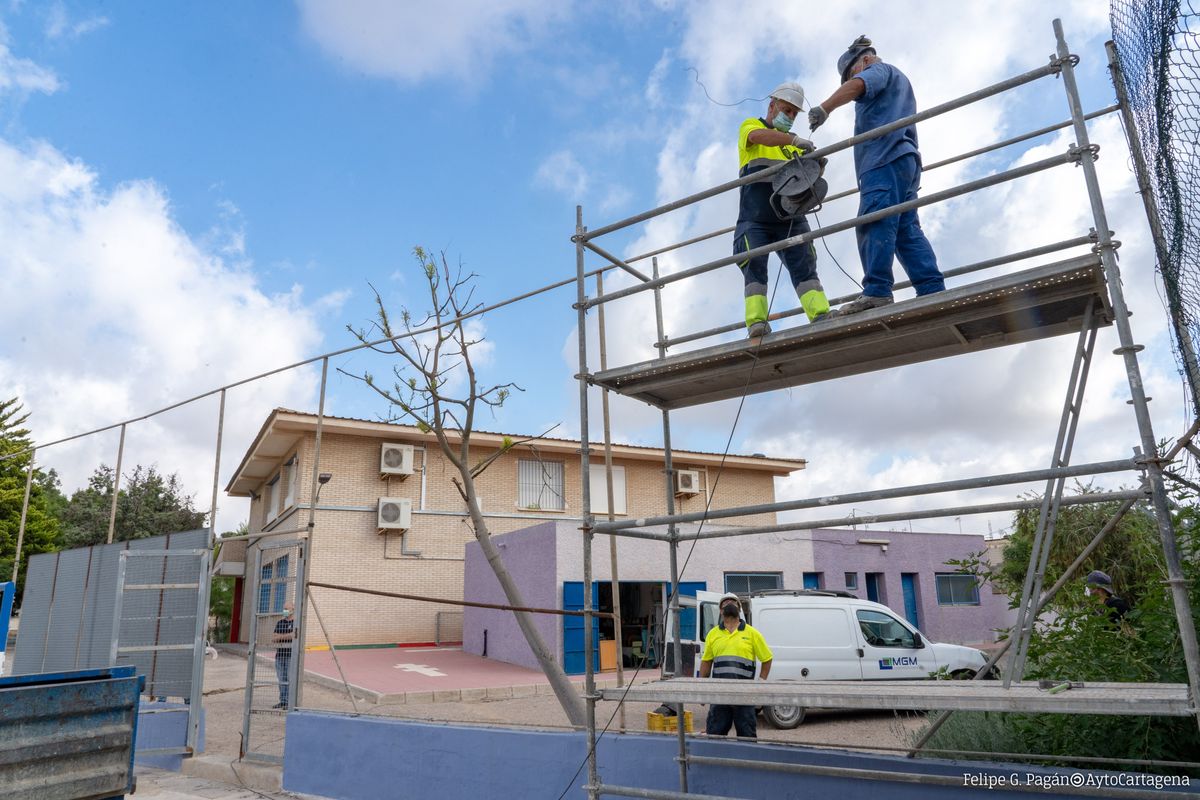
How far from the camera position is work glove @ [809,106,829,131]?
176 inches

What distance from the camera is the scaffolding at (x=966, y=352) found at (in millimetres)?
3295

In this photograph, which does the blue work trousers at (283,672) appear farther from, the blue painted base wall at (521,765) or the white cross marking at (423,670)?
the white cross marking at (423,670)

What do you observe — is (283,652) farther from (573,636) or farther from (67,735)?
(573,636)

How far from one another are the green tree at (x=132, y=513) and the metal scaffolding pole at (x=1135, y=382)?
3907 centimetres

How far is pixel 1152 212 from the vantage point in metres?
4.06

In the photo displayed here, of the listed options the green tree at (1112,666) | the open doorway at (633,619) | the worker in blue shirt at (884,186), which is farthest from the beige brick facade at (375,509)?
the worker in blue shirt at (884,186)

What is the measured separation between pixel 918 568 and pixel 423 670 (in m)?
15.5

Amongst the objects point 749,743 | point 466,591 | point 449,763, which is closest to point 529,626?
point 449,763

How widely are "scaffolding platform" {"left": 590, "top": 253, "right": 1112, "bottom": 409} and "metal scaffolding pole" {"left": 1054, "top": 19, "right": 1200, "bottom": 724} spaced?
199mm

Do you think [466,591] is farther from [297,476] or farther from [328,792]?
[328,792]

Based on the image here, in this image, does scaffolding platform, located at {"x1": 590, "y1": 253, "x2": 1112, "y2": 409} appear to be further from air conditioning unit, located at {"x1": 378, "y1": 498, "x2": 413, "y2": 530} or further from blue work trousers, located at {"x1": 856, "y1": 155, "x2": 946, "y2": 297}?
air conditioning unit, located at {"x1": 378, "y1": 498, "x2": 413, "y2": 530}

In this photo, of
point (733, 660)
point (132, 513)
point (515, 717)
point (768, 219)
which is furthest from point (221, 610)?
point (768, 219)

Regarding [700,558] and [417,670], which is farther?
[700,558]

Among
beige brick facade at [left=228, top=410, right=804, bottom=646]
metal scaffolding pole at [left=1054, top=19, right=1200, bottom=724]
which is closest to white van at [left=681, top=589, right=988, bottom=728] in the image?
beige brick facade at [left=228, top=410, right=804, bottom=646]
